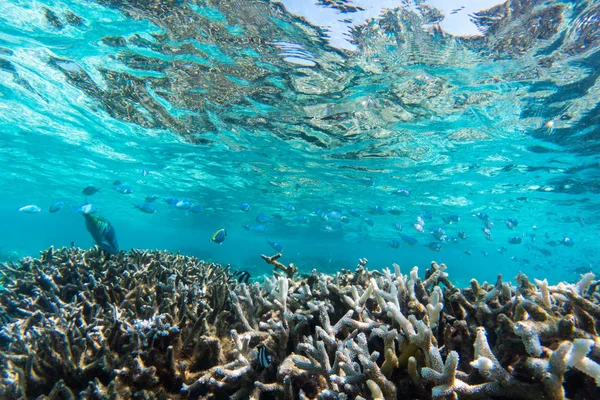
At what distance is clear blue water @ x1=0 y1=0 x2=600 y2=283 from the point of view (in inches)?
348

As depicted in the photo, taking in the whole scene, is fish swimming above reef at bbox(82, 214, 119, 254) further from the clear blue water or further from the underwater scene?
the clear blue water

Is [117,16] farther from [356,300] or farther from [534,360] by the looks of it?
[534,360]

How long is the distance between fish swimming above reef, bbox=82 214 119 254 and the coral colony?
58.4 inches

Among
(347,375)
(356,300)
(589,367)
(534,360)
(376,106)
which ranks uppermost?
(376,106)

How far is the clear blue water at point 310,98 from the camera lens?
8.84 m

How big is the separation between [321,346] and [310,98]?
38.2ft

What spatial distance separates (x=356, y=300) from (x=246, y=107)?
12.2 metres

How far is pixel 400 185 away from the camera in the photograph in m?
23.0

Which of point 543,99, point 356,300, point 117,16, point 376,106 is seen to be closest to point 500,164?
point 543,99

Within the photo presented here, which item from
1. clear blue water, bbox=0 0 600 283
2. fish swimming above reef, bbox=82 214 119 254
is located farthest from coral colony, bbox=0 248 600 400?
clear blue water, bbox=0 0 600 283

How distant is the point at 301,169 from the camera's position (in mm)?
20953

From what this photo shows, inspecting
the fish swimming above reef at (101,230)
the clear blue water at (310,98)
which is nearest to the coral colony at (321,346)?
the fish swimming above reef at (101,230)

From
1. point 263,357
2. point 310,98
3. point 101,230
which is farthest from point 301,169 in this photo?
point 263,357

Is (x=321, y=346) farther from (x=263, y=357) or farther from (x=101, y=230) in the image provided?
(x=101, y=230)
